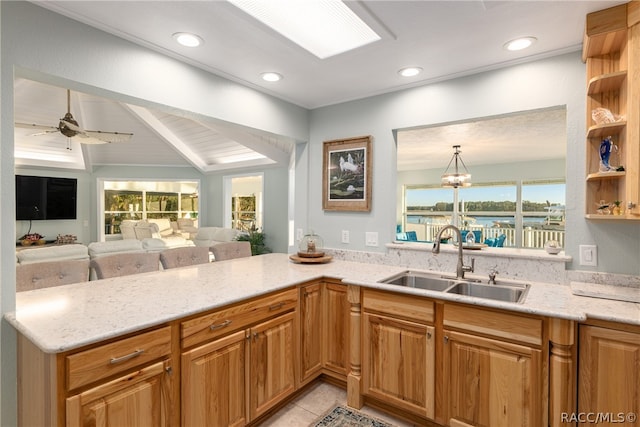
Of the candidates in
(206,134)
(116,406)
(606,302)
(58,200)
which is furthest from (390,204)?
(58,200)

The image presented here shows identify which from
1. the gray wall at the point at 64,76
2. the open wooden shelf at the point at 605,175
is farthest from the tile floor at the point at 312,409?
the open wooden shelf at the point at 605,175

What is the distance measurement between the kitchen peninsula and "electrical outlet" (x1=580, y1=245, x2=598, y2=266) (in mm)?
296

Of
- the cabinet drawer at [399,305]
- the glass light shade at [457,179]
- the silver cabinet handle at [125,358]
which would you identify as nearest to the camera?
the silver cabinet handle at [125,358]

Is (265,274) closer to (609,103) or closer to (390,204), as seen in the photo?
(390,204)

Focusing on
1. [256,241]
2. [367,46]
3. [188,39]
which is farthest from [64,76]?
[256,241]

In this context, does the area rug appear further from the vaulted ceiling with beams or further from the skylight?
the vaulted ceiling with beams

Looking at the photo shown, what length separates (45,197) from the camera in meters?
6.55

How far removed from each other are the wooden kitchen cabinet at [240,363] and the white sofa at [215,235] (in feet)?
15.0

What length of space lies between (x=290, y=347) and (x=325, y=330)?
0.36m

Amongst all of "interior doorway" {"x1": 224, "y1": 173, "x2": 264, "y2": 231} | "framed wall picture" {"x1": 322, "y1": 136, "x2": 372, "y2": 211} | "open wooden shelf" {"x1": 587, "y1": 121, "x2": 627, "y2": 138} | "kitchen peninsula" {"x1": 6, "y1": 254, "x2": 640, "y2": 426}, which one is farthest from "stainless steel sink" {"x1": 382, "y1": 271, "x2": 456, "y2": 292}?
"interior doorway" {"x1": 224, "y1": 173, "x2": 264, "y2": 231}

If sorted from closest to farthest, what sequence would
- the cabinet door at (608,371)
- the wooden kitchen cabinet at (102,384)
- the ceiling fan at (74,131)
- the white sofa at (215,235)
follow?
the wooden kitchen cabinet at (102,384) → the cabinet door at (608,371) → the ceiling fan at (74,131) → the white sofa at (215,235)

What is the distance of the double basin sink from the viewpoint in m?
2.02

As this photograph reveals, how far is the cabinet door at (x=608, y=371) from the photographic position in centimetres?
144

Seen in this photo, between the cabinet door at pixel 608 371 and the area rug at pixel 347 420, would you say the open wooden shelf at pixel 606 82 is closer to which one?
Result: the cabinet door at pixel 608 371
